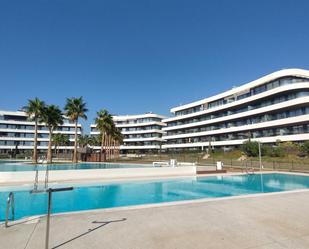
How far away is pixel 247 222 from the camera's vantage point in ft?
20.2

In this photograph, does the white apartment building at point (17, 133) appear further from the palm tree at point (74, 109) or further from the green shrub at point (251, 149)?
the green shrub at point (251, 149)

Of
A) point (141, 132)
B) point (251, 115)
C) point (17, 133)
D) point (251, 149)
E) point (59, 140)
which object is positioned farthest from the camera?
point (141, 132)

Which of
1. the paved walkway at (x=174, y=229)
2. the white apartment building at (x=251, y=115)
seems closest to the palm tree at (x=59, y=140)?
the white apartment building at (x=251, y=115)

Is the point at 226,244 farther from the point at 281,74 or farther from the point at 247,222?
the point at 281,74

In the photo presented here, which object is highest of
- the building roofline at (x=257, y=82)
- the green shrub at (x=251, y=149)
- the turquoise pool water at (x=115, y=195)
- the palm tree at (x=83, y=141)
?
the building roofline at (x=257, y=82)

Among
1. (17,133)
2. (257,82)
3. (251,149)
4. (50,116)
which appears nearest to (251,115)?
(257,82)

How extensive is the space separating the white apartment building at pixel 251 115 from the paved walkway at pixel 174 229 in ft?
124

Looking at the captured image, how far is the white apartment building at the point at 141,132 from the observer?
84.2 m

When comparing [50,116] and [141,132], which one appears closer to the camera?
[50,116]

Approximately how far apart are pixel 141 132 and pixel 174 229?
81.5 metres

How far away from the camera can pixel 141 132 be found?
3420 inches

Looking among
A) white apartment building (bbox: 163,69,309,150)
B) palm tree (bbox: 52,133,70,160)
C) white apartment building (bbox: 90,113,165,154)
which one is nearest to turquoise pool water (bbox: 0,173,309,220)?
white apartment building (bbox: 163,69,309,150)

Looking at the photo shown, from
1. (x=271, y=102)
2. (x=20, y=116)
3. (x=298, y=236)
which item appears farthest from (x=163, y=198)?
(x=20, y=116)

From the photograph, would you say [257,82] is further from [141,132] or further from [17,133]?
[17,133]
